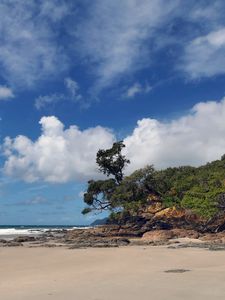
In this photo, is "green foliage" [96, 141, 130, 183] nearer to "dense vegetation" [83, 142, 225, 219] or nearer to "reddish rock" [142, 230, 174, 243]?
"dense vegetation" [83, 142, 225, 219]

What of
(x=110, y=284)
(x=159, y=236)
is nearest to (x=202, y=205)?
(x=159, y=236)

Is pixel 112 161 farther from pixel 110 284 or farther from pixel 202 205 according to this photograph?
pixel 110 284

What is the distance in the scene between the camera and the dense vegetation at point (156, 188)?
3903cm

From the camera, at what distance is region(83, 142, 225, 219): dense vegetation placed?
39.0 m

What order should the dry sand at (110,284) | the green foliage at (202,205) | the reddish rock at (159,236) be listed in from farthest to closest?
the green foliage at (202,205) < the reddish rock at (159,236) < the dry sand at (110,284)

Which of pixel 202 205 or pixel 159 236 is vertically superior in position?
pixel 202 205

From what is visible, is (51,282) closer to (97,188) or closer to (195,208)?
(195,208)

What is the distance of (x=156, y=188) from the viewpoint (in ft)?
152

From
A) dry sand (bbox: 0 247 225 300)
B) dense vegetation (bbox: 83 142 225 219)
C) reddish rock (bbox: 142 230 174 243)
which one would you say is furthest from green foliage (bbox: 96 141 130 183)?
dry sand (bbox: 0 247 225 300)

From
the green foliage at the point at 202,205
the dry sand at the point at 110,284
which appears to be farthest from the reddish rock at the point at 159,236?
the dry sand at the point at 110,284

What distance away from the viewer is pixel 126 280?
11.1 m

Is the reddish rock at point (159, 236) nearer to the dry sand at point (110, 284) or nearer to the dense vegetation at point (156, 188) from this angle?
the dense vegetation at point (156, 188)

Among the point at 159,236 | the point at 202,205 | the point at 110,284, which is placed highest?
the point at 202,205

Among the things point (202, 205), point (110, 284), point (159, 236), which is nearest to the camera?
point (110, 284)
